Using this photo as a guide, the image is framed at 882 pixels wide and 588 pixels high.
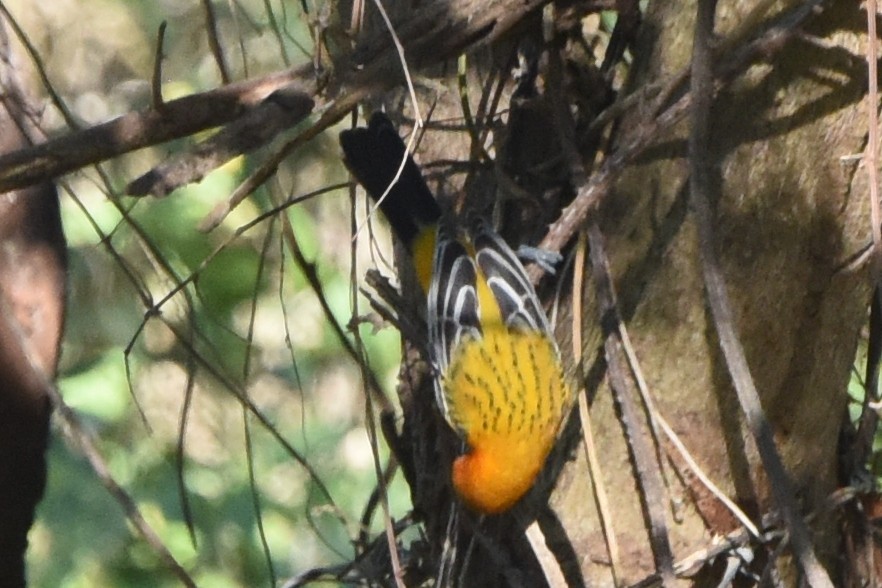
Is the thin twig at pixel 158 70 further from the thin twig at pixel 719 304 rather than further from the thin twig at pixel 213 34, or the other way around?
the thin twig at pixel 719 304

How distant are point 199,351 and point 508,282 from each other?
2.96 ft

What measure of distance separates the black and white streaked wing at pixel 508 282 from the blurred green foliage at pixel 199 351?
49cm

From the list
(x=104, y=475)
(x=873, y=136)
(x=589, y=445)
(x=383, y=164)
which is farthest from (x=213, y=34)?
(x=873, y=136)

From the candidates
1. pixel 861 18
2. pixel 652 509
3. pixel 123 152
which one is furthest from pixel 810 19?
pixel 123 152

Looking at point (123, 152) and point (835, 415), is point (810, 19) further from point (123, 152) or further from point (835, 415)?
point (123, 152)

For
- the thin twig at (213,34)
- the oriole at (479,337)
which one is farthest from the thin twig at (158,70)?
the oriole at (479,337)

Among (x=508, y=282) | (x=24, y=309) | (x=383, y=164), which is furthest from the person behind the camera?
(x=508, y=282)

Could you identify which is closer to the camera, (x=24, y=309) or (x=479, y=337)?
(x=24, y=309)

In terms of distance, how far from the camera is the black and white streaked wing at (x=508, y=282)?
2.25 meters

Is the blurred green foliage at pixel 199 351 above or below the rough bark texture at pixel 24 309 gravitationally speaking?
above

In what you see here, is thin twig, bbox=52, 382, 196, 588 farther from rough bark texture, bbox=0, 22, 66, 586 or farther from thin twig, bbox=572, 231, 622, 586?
thin twig, bbox=572, 231, 622, 586

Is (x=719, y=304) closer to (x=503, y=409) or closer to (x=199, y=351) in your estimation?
(x=503, y=409)

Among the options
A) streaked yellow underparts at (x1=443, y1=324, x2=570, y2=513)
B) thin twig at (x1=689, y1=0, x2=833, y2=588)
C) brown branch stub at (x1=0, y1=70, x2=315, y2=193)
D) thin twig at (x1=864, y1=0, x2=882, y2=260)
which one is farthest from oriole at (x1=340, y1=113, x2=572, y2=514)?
thin twig at (x1=864, y1=0, x2=882, y2=260)

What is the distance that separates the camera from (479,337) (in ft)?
9.57
